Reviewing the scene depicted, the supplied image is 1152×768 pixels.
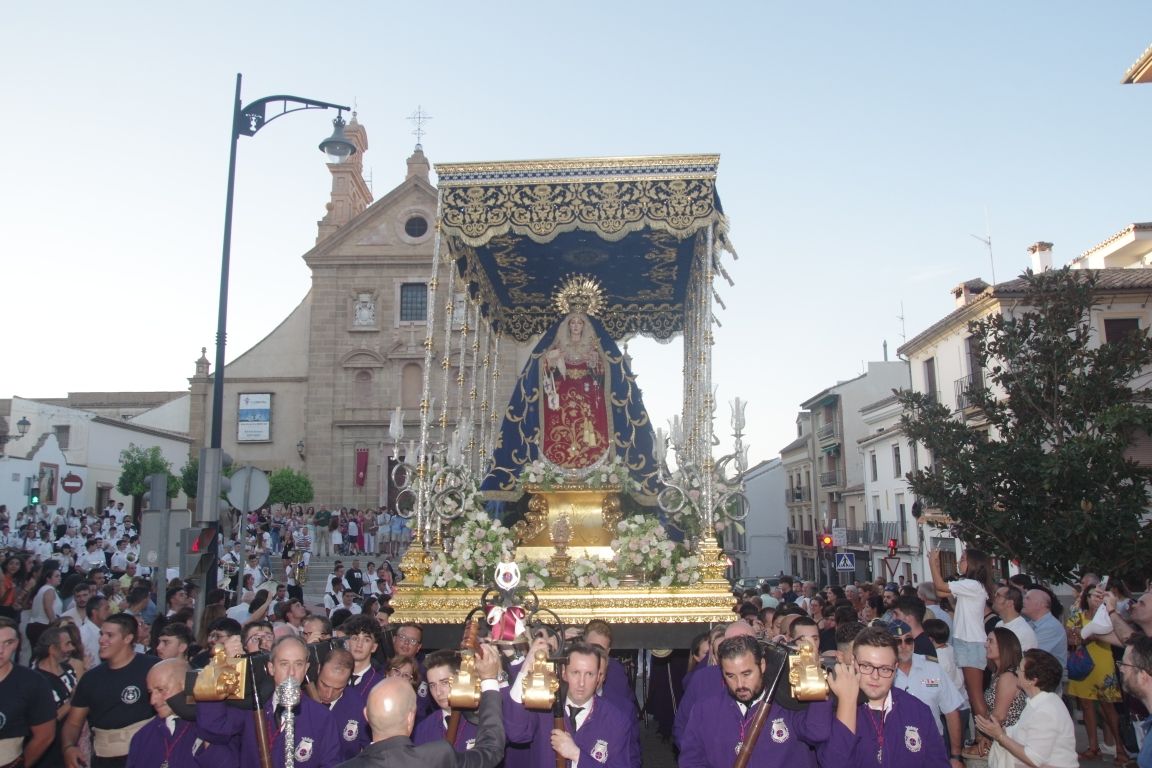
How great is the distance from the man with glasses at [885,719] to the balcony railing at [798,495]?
45.0m

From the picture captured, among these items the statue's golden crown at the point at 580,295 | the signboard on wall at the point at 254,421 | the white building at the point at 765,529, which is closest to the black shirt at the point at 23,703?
the statue's golden crown at the point at 580,295

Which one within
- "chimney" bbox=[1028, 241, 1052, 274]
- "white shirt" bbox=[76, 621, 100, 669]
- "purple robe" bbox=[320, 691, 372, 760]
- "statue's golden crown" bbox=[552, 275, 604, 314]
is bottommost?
"purple robe" bbox=[320, 691, 372, 760]

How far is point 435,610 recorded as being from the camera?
8438 millimetres

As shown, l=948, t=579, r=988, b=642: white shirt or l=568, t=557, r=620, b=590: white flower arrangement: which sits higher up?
l=568, t=557, r=620, b=590: white flower arrangement

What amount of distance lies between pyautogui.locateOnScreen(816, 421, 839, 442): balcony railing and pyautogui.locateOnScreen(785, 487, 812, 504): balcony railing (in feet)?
12.7

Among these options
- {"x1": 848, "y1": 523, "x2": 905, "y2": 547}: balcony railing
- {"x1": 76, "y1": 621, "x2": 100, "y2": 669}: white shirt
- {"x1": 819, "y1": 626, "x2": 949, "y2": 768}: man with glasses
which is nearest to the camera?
{"x1": 819, "y1": 626, "x2": 949, "y2": 768}: man with glasses

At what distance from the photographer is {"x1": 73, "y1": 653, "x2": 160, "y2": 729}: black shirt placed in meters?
5.59

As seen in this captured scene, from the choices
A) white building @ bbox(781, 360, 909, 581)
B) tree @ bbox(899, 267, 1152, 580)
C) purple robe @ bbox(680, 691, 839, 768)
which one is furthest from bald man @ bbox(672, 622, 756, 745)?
white building @ bbox(781, 360, 909, 581)

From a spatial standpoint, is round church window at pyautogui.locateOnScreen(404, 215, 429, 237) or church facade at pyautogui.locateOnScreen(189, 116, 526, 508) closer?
church facade at pyautogui.locateOnScreen(189, 116, 526, 508)

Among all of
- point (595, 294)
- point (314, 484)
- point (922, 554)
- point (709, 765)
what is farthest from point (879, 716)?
point (314, 484)

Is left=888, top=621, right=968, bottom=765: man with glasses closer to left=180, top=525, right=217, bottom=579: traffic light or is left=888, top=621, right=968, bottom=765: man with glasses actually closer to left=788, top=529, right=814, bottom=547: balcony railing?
left=180, top=525, right=217, bottom=579: traffic light

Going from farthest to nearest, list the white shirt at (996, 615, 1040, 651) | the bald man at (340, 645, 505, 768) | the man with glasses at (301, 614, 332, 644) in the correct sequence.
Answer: the white shirt at (996, 615, 1040, 651), the man with glasses at (301, 614, 332, 644), the bald man at (340, 645, 505, 768)

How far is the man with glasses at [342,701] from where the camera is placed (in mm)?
4961

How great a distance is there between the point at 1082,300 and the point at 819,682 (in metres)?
10.6
